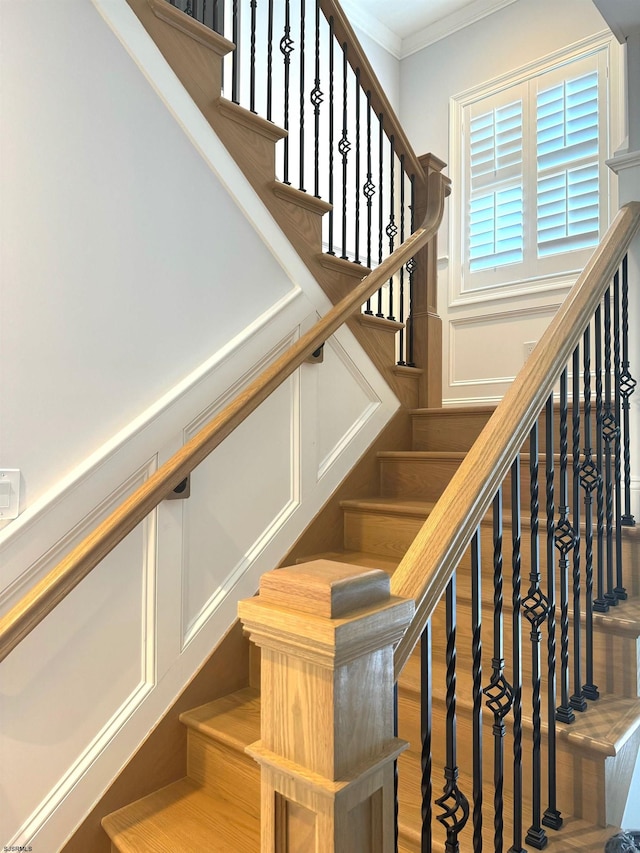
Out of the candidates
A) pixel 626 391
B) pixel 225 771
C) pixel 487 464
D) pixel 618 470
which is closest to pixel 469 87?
pixel 626 391

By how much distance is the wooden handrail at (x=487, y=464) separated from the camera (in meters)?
0.90

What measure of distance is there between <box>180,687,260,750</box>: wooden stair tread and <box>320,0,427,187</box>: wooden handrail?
2.35 meters

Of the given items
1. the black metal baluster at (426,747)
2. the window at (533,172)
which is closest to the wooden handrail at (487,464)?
the black metal baluster at (426,747)

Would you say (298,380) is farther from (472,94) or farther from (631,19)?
(472,94)

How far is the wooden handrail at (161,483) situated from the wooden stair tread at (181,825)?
23.8 inches

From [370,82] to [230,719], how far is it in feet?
8.47

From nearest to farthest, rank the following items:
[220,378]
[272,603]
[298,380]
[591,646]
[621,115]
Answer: [272,603], [591,646], [220,378], [298,380], [621,115]

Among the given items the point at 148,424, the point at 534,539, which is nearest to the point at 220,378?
the point at 148,424

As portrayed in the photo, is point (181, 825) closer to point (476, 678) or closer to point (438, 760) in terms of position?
point (438, 760)

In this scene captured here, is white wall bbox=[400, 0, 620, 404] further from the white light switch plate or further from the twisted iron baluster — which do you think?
the white light switch plate

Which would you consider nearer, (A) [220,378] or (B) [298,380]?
(A) [220,378]

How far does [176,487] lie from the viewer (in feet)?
5.82

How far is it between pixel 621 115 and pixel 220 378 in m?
3.16

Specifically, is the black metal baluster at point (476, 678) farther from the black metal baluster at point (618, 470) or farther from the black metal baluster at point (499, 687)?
the black metal baluster at point (618, 470)
